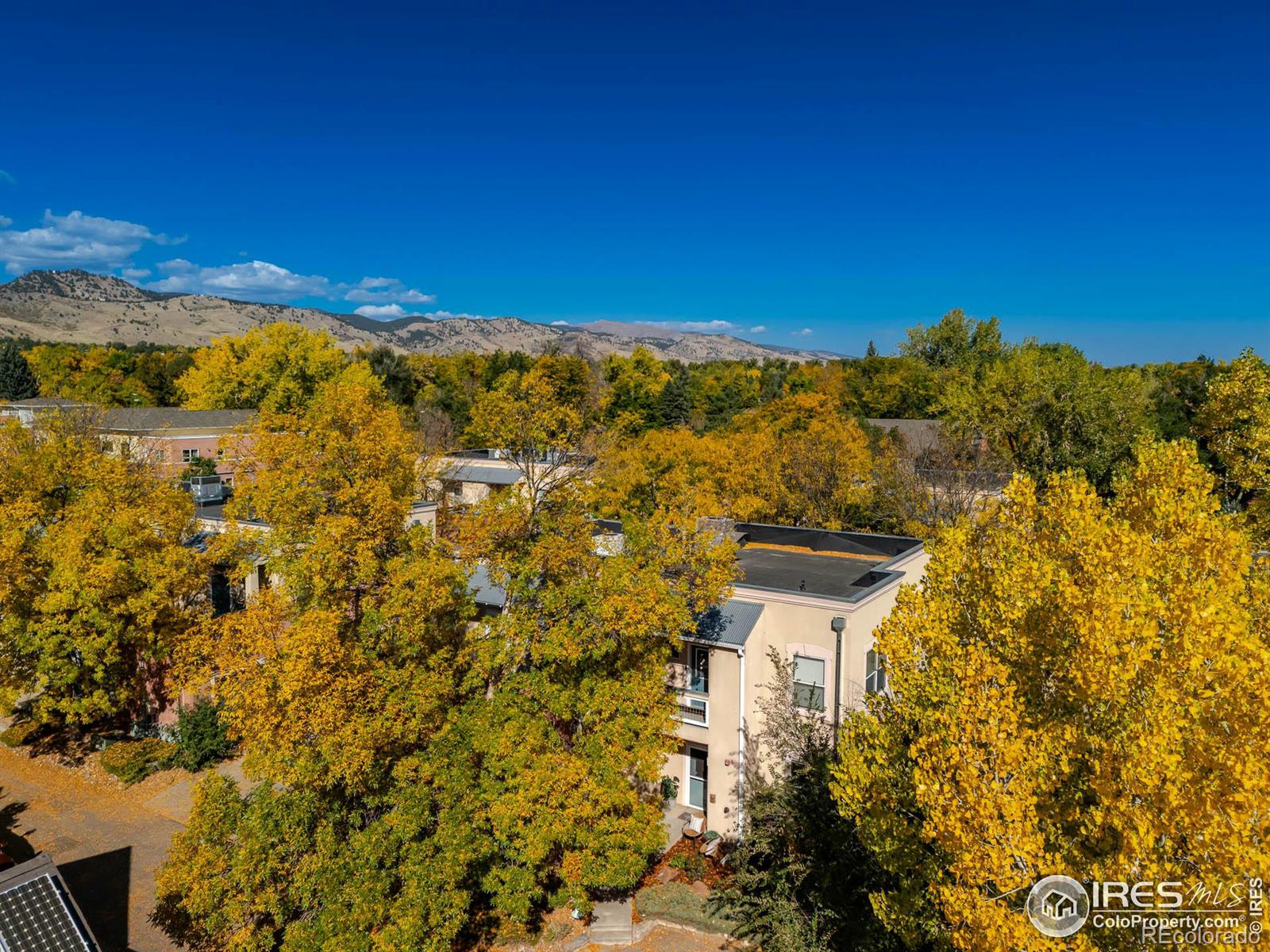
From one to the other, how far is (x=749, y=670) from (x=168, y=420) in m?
53.1

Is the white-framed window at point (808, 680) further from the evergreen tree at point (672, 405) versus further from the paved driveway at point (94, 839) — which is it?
the evergreen tree at point (672, 405)

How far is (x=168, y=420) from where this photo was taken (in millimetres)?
53438

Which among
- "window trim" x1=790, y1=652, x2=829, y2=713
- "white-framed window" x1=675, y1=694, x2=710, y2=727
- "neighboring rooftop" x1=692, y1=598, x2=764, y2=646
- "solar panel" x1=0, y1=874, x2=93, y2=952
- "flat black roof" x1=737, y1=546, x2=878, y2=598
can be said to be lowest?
"solar panel" x1=0, y1=874, x2=93, y2=952

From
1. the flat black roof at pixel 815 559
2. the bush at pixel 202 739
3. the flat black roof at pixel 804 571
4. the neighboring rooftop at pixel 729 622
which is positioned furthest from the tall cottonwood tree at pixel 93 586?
the flat black roof at pixel 804 571

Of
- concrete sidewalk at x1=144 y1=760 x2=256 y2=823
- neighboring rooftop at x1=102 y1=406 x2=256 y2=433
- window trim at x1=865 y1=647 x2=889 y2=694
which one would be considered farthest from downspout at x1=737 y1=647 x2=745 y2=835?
neighboring rooftop at x1=102 y1=406 x2=256 y2=433

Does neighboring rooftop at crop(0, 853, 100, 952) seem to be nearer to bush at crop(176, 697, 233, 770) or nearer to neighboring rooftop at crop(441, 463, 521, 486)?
bush at crop(176, 697, 233, 770)

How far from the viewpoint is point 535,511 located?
17781 mm

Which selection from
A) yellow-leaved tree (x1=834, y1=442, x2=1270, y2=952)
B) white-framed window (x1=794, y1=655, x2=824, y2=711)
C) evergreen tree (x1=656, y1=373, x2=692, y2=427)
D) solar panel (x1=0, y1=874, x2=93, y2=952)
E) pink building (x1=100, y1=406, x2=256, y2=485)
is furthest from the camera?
evergreen tree (x1=656, y1=373, x2=692, y2=427)

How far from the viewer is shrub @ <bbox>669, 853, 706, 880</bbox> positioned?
1706 cm

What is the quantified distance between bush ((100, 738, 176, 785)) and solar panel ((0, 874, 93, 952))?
38.4 feet

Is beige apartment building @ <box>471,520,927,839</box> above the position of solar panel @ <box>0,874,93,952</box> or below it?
above

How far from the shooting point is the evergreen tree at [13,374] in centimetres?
7781

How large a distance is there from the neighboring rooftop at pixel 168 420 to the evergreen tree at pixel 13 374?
3662 centimetres

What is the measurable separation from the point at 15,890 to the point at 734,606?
14.9m
